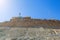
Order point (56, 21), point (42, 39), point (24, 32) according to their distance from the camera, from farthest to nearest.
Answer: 1. point (56, 21)
2. point (24, 32)
3. point (42, 39)

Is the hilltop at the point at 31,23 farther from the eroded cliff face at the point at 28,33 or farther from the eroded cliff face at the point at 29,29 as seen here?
the eroded cliff face at the point at 28,33

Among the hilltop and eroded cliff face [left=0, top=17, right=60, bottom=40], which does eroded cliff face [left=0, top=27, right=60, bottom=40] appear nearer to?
eroded cliff face [left=0, top=17, right=60, bottom=40]

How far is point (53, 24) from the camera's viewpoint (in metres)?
13.0

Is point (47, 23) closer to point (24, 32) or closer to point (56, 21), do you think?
point (56, 21)

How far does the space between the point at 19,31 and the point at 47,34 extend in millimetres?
2400

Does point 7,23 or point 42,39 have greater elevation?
point 7,23

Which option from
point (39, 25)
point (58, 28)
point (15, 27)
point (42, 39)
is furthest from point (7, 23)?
point (58, 28)

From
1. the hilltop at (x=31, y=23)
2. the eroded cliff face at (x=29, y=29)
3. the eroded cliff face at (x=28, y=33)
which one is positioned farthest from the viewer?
the hilltop at (x=31, y=23)

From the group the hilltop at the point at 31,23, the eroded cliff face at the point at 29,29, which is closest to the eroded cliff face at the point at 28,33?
A: the eroded cliff face at the point at 29,29

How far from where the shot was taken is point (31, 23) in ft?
42.0

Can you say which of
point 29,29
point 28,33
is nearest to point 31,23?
point 29,29

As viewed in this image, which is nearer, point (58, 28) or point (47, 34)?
point (47, 34)

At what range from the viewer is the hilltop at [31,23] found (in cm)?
1265

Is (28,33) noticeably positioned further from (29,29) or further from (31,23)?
(31,23)
